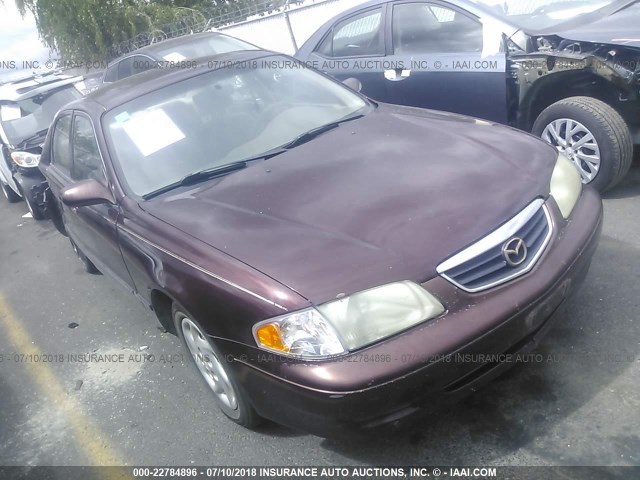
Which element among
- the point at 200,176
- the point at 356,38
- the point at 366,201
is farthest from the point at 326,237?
the point at 356,38

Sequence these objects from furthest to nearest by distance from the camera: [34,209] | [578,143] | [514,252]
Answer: [34,209] < [578,143] < [514,252]

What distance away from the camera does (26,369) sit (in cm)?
382

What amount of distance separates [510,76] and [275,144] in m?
2.21

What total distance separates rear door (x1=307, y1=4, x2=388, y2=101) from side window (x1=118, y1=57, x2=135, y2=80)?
12.0ft

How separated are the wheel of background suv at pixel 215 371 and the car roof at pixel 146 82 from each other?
57.5 inches

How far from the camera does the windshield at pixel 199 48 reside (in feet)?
25.3

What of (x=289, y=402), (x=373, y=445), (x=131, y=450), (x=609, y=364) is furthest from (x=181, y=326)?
(x=609, y=364)

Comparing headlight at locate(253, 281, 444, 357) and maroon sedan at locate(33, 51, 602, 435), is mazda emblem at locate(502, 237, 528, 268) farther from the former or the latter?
headlight at locate(253, 281, 444, 357)

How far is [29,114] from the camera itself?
288 inches

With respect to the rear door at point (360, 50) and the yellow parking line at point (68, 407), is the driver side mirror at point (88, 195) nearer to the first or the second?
the yellow parking line at point (68, 407)

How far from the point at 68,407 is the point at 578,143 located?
3.78m

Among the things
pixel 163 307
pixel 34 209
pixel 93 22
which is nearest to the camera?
pixel 163 307

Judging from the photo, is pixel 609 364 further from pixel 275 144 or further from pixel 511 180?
pixel 275 144

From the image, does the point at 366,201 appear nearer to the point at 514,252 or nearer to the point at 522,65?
the point at 514,252
